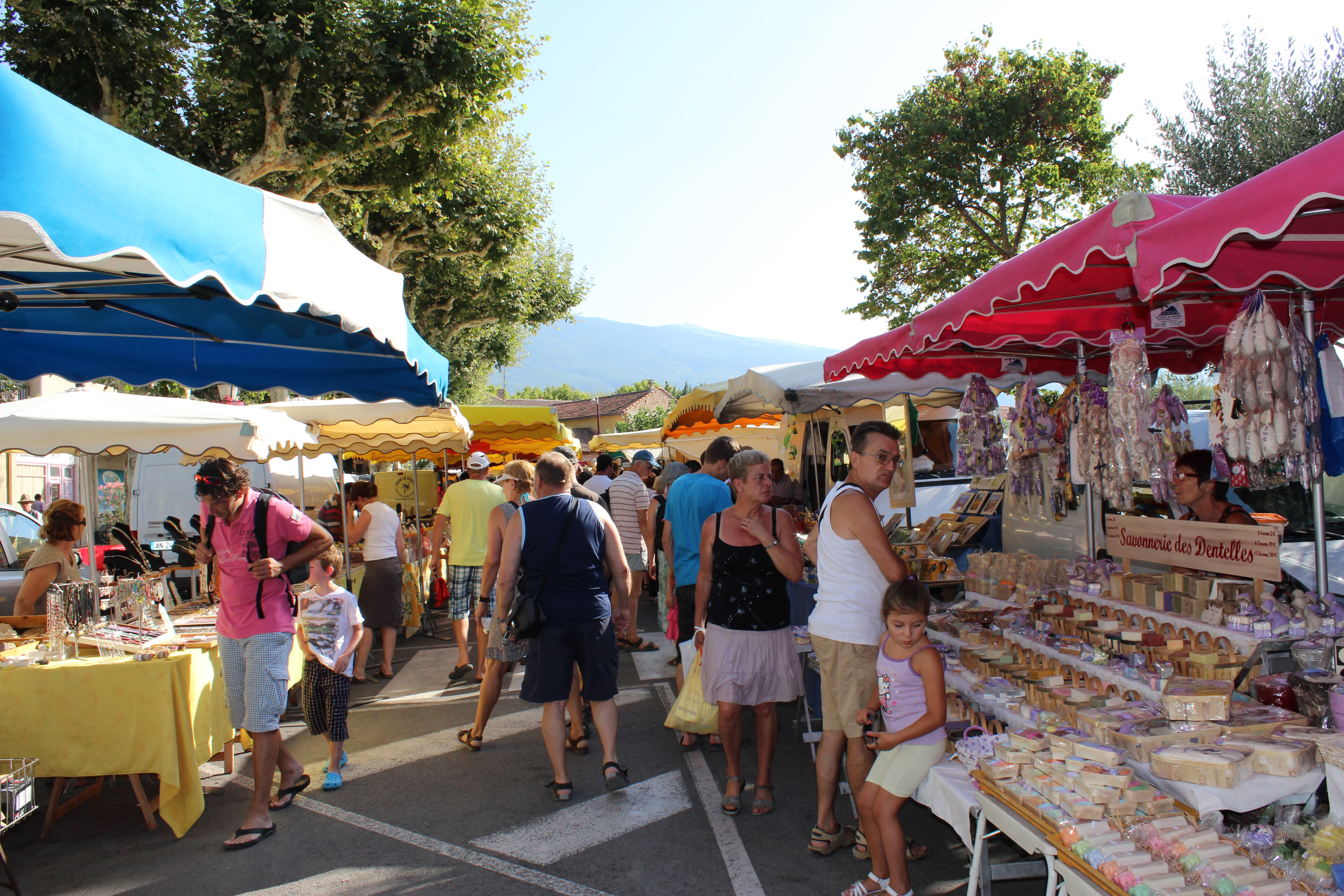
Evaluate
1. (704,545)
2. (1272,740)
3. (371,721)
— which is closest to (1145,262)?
(1272,740)

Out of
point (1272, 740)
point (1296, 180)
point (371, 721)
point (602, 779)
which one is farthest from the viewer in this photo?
point (371, 721)

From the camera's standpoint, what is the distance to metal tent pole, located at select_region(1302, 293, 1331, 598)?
3.59 meters

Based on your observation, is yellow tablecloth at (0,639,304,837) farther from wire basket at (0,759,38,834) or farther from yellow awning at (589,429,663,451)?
yellow awning at (589,429,663,451)

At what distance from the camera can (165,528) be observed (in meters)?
13.0

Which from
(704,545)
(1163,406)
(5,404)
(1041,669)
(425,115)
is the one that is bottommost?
(1041,669)

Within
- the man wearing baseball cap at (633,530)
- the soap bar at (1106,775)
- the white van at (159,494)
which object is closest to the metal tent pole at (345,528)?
the man wearing baseball cap at (633,530)

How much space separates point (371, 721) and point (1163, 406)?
5.45m

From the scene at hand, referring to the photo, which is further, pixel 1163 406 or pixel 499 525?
pixel 499 525

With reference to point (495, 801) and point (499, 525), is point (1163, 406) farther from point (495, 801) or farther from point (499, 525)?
point (495, 801)

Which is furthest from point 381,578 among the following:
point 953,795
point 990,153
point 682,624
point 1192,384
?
point 1192,384

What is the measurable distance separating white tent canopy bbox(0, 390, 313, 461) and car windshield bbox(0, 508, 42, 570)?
3067 mm

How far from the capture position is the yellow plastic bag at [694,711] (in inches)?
197

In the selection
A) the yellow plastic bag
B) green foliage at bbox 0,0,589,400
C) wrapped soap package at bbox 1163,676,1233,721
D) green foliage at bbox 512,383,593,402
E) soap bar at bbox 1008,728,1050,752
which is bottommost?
the yellow plastic bag

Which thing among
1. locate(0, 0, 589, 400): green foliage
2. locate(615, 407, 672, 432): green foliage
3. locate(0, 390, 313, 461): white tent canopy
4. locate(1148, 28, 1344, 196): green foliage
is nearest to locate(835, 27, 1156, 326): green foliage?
locate(1148, 28, 1344, 196): green foliage
